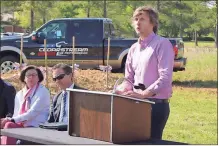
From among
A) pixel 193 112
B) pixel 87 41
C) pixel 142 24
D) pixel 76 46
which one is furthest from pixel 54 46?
pixel 142 24

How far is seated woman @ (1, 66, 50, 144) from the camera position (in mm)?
5520

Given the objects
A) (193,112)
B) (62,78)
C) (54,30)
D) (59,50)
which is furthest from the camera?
(54,30)

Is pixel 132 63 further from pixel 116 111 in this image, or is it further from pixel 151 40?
pixel 116 111

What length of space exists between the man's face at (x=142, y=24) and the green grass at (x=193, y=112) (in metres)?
3.33

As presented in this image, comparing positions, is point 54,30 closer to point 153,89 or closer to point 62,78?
point 62,78

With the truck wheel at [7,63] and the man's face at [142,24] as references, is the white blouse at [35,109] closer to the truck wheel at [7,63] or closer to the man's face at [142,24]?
the man's face at [142,24]

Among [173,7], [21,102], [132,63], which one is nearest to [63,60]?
[21,102]

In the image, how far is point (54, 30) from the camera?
630 inches

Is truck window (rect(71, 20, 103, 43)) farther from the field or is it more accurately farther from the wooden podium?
the wooden podium

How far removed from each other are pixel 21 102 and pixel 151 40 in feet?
6.24

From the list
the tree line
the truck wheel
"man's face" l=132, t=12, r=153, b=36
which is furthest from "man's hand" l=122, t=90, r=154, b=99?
the tree line

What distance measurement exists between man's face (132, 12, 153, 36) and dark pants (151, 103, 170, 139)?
591mm

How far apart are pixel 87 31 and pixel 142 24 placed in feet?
38.4

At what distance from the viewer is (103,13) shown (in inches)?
1670
